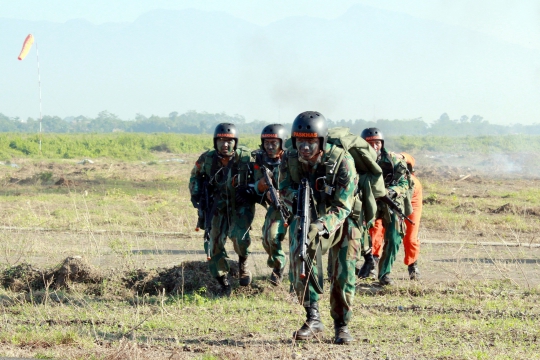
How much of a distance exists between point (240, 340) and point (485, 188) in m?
20.4

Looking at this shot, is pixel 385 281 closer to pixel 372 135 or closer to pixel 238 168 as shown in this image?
pixel 372 135

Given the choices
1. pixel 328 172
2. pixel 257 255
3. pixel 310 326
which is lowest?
pixel 257 255

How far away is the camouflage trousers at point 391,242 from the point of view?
8.85 metres

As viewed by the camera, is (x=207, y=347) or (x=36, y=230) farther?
(x=36, y=230)

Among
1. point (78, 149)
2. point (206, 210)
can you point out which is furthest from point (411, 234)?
point (78, 149)

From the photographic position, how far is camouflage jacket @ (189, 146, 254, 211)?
852 cm

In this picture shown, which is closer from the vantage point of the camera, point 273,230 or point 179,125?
point 273,230

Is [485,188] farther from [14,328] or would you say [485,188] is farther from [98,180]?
[14,328]

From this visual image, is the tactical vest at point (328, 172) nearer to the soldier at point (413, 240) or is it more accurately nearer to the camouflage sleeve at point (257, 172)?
the camouflage sleeve at point (257, 172)

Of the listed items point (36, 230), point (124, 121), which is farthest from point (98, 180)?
point (124, 121)

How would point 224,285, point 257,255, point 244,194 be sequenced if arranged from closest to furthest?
point 224,285
point 244,194
point 257,255

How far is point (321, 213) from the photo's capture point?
618cm

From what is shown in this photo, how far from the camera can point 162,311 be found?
6.86 m

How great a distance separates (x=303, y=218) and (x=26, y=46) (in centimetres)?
2533
